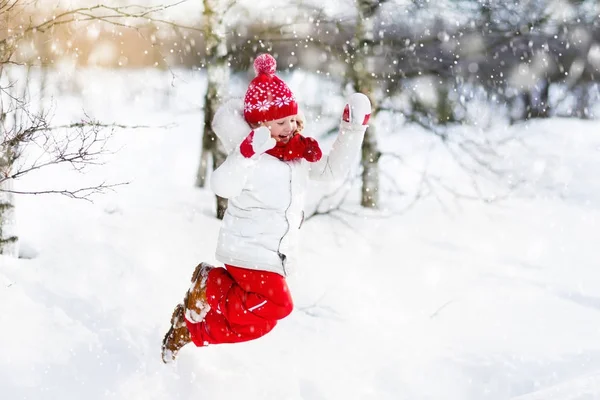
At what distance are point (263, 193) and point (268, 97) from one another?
0.48 m

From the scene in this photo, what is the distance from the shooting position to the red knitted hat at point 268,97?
2.97 metres

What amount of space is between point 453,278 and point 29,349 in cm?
422

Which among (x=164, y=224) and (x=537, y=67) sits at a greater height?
(x=537, y=67)

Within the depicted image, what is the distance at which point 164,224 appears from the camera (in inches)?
220

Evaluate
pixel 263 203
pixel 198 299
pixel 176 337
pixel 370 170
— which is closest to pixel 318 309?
pixel 176 337

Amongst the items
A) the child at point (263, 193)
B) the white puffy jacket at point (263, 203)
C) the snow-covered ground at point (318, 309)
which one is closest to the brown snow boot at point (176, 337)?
the snow-covered ground at point (318, 309)

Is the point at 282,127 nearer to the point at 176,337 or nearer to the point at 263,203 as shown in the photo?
the point at 263,203

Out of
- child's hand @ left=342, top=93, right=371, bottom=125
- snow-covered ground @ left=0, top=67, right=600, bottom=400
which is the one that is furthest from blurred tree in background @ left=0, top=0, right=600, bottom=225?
child's hand @ left=342, top=93, right=371, bottom=125

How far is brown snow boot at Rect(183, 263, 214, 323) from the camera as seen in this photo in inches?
128

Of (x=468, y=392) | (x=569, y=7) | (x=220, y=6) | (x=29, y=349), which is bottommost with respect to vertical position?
(x=468, y=392)

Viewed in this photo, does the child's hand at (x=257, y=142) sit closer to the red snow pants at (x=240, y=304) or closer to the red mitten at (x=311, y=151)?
the red mitten at (x=311, y=151)

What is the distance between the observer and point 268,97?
117 inches

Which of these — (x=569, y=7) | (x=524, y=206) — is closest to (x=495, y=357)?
(x=524, y=206)

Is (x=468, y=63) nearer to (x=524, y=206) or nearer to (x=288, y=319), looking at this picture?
(x=524, y=206)
